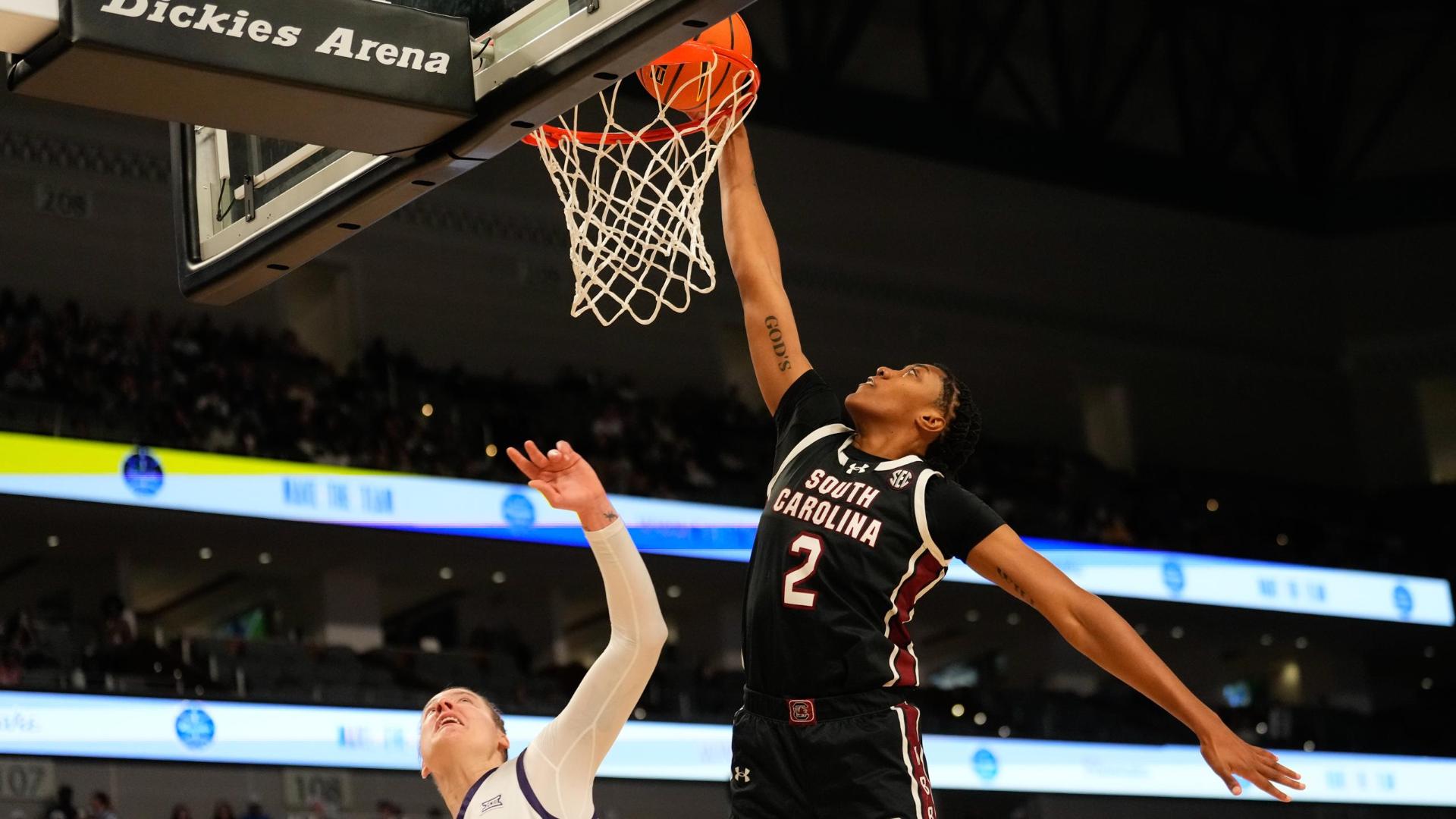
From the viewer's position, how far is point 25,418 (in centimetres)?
1545

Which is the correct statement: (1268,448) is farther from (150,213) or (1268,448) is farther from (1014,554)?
(1014,554)

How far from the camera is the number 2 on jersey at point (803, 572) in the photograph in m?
3.86

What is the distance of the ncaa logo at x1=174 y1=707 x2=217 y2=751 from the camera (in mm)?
15164

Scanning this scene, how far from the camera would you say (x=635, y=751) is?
17.8m

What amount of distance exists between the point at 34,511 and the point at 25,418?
188cm

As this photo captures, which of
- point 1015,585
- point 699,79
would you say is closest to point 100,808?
point 699,79

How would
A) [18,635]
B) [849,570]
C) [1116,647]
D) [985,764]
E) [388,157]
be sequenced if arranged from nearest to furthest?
[1116,647]
[849,570]
[388,157]
[18,635]
[985,764]

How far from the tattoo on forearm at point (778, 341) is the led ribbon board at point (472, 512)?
8981 millimetres

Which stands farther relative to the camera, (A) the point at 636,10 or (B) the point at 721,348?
(B) the point at 721,348

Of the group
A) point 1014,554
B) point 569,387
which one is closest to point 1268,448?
point 569,387

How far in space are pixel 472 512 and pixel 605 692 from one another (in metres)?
14.5

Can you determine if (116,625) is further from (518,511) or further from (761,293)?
(761,293)

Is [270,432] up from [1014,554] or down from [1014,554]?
up

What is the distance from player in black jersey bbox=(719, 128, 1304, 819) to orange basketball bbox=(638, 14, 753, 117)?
108cm
